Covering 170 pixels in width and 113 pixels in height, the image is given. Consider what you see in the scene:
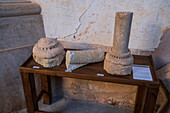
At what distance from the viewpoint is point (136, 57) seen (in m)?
2.37

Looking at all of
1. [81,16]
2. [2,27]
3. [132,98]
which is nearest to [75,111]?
[132,98]

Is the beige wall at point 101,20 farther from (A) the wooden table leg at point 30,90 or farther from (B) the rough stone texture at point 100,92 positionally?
(A) the wooden table leg at point 30,90

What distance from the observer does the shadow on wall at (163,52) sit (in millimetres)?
2238

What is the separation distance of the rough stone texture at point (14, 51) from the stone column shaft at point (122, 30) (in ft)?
5.02

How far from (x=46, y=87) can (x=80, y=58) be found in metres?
1.20

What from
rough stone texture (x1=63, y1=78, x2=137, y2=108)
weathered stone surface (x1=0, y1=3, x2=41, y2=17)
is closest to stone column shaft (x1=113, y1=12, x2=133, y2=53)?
rough stone texture (x1=63, y1=78, x2=137, y2=108)

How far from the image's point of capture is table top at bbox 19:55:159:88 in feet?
5.90

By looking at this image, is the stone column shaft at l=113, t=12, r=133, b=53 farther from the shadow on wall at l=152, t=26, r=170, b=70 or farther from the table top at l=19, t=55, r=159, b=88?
the shadow on wall at l=152, t=26, r=170, b=70

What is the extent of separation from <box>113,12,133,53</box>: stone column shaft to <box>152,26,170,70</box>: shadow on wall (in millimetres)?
766

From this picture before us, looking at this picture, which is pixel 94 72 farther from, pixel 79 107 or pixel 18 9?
pixel 18 9

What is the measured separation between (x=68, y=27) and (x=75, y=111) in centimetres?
158

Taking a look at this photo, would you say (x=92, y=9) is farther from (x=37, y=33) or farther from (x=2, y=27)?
(x=2, y=27)

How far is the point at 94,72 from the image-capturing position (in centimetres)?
198

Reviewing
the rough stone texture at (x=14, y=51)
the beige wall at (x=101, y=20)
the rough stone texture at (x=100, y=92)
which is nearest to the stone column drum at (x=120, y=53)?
the beige wall at (x=101, y=20)
